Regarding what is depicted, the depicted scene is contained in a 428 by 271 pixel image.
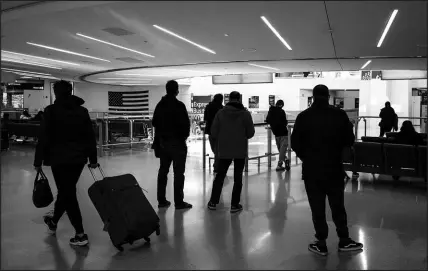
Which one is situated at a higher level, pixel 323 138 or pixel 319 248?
pixel 323 138

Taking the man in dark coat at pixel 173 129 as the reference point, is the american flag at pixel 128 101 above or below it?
above

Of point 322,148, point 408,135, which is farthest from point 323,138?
point 408,135

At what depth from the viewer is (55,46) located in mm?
9766

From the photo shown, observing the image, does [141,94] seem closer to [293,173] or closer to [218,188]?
[293,173]

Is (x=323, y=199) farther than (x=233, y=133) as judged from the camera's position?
No

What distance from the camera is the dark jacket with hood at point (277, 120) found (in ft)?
25.2

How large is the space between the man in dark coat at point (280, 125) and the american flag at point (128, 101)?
19.0 metres

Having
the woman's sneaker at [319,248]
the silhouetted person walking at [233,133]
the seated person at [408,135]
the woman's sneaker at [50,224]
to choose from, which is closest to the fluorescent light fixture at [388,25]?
the seated person at [408,135]

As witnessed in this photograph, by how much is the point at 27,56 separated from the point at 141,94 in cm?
1448

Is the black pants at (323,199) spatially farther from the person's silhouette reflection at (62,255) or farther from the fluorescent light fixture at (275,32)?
the fluorescent light fixture at (275,32)

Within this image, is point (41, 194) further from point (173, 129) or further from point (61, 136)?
point (173, 129)

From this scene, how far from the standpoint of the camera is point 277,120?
7.73 metres

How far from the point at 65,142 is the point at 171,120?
1466mm

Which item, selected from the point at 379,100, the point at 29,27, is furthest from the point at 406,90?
the point at 29,27
